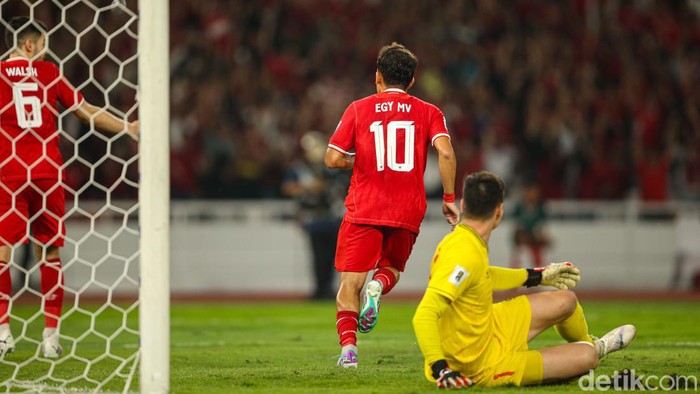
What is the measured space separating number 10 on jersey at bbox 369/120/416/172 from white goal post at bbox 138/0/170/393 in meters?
2.04

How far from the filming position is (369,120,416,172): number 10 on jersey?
7.10 metres

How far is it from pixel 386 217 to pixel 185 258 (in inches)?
401

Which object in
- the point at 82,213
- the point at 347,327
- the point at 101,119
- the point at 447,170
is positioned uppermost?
the point at 101,119

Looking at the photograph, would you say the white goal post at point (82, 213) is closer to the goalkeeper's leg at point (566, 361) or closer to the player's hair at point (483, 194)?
the player's hair at point (483, 194)

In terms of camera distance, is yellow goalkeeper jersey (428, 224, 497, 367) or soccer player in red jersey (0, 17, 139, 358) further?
soccer player in red jersey (0, 17, 139, 358)

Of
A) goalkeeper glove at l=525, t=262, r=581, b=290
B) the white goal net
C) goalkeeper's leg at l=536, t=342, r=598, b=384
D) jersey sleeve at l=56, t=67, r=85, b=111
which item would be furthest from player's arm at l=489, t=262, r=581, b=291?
the white goal net

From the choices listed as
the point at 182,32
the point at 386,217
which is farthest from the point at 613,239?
the point at 386,217

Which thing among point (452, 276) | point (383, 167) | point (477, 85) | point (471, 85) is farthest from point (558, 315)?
point (471, 85)

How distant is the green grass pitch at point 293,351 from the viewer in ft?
20.2

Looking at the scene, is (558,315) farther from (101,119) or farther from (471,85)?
(471,85)

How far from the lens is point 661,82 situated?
18.2 m

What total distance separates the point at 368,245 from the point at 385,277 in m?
0.26

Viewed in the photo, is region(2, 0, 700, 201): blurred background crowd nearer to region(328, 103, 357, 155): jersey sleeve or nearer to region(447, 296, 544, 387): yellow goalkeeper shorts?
region(328, 103, 357, 155): jersey sleeve

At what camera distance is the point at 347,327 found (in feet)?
22.9
